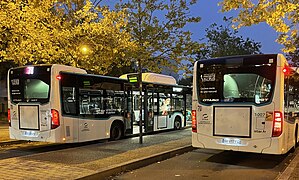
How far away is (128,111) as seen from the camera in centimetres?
1437

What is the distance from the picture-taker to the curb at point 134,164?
7330 mm

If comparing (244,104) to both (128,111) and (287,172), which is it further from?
(128,111)

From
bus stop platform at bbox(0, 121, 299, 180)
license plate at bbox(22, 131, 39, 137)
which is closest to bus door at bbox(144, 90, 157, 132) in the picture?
bus stop platform at bbox(0, 121, 299, 180)

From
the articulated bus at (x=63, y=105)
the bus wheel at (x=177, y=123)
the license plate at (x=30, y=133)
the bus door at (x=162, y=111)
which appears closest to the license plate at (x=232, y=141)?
the articulated bus at (x=63, y=105)

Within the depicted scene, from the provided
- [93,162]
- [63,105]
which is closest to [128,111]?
[63,105]

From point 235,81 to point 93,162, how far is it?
4.43 m

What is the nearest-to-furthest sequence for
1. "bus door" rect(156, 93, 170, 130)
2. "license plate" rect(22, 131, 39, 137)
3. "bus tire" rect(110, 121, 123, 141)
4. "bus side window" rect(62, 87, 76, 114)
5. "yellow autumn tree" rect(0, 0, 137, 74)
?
"license plate" rect(22, 131, 39, 137) → "bus side window" rect(62, 87, 76, 114) → "yellow autumn tree" rect(0, 0, 137, 74) → "bus tire" rect(110, 121, 123, 141) → "bus door" rect(156, 93, 170, 130)

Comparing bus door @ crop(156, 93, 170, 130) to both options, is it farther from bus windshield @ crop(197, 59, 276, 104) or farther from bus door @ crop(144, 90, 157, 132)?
bus windshield @ crop(197, 59, 276, 104)

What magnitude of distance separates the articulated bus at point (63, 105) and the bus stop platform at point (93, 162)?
1.05 metres

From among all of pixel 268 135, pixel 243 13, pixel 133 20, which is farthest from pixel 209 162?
pixel 133 20

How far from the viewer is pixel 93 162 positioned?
27.2 ft

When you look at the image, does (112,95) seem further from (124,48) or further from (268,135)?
(268,135)

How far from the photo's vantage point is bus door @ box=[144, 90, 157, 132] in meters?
15.5

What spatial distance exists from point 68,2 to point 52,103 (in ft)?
24.0
